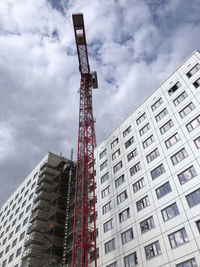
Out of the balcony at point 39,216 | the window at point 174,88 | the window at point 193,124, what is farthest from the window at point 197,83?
the balcony at point 39,216

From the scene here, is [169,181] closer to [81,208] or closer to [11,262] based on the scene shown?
[81,208]

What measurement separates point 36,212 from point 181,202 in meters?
37.9

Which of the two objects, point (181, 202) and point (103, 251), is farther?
point (103, 251)

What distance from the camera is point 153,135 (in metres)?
41.9

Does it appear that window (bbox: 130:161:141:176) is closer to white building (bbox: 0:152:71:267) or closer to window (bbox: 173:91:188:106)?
window (bbox: 173:91:188:106)

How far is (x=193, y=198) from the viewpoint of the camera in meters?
30.2

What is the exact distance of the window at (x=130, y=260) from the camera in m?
33.2

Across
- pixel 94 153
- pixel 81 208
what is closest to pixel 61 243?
pixel 81 208

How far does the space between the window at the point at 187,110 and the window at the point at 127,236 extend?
788 inches

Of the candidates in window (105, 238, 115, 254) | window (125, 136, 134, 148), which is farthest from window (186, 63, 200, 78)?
window (105, 238, 115, 254)

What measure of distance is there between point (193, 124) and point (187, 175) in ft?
26.8

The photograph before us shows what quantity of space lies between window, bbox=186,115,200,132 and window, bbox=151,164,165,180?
715 centimetres

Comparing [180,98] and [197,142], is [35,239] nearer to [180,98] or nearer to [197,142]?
[197,142]

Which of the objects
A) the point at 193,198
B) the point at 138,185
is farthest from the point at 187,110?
the point at 138,185
